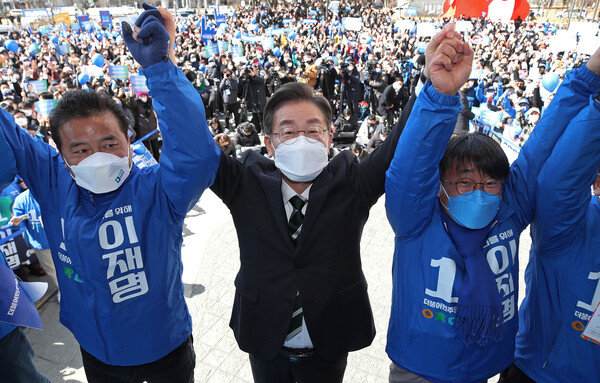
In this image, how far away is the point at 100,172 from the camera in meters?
1.64

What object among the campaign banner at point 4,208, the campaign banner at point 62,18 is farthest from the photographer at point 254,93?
the campaign banner at point 62,18

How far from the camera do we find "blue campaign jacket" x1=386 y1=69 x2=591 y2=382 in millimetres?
1551

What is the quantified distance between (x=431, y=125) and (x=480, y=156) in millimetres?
337

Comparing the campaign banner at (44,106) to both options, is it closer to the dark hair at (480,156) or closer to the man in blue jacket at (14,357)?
the man in blue jacket at (14,357)

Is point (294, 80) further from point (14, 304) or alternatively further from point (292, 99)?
point (14, 304)

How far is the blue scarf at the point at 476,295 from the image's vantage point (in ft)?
5.11

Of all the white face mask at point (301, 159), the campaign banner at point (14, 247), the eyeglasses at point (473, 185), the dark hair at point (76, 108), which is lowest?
the campaign banner at point (14, 247)

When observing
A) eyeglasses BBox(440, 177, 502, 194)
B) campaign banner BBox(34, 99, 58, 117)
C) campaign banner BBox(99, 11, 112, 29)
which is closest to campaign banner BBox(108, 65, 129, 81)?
campaign banner BBox(34, 99, 58, 117)

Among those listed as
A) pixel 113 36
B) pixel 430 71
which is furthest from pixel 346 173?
pixel 113 36

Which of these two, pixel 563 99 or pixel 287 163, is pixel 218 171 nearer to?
pixel 287 163

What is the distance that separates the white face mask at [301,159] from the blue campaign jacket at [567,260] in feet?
2.88

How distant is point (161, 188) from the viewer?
1.71m

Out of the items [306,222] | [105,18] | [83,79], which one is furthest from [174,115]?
[105,18]

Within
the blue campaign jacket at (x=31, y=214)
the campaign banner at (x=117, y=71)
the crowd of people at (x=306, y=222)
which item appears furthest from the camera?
the campaign banner at (x=117, y=71)
